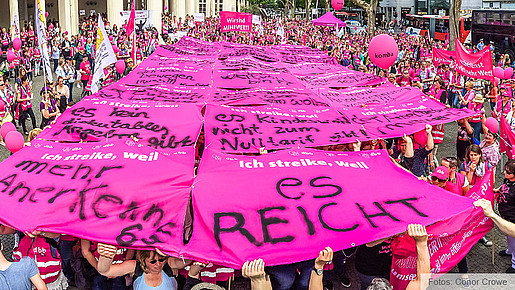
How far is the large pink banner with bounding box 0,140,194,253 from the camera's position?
4.62 meters

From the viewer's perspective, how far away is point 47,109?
36.6 feet

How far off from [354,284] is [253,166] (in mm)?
2205

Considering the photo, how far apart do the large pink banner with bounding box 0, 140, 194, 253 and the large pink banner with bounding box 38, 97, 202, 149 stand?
1335mm

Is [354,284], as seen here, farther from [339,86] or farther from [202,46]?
[202,46]

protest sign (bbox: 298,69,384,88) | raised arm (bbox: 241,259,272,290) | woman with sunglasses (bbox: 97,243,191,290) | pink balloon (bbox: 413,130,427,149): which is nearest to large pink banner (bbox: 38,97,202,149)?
woman with sunglasses (bbox: 97,243,191,290)

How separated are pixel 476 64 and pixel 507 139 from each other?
4400 mm

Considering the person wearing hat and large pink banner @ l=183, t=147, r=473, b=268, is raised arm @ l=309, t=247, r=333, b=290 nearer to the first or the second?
large pink banner @ l=183, t=147, r=473, b=268

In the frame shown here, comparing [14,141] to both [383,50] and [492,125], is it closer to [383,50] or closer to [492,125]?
[492,125]

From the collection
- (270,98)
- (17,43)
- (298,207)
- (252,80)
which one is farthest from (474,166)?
(17,43)

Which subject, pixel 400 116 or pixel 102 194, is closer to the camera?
pixel 102 194

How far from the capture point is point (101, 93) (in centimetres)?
963

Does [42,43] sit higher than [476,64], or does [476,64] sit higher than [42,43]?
[42,43]

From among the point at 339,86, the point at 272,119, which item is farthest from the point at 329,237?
the point at 339,86

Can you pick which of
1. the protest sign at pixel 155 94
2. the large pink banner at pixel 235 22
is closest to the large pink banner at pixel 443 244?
the protest sign at pixel 155 94
